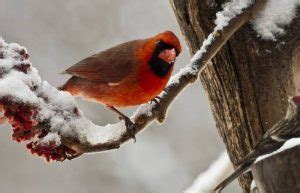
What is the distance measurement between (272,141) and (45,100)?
2.38ft

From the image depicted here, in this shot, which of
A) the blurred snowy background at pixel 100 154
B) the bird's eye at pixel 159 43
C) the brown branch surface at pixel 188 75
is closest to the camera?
the brown branch surface at pixel 188 75

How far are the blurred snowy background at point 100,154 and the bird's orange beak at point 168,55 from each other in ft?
8.74

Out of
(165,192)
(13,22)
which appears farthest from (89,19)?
(165,192)

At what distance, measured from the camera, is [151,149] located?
5441mm

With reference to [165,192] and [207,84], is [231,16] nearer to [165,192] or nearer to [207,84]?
[207,84]

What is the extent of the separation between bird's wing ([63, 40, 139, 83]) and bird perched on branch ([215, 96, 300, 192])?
841 millimetres

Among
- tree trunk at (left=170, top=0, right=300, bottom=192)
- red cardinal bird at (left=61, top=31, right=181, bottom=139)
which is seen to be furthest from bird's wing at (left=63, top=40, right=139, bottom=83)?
tree trunk at (left=170, top=0, right=300, bottom=192)

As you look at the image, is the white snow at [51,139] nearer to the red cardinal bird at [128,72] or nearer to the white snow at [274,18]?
the red cardinal bird at [128,72]

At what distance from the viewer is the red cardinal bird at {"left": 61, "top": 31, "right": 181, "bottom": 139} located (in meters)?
Result: 2.58

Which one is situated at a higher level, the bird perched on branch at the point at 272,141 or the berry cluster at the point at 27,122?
the berry cluster at the point at 27,122

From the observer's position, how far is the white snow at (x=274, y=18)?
2562 millimetres

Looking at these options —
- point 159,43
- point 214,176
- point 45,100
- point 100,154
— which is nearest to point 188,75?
point 159,43

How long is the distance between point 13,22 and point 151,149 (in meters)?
1.60

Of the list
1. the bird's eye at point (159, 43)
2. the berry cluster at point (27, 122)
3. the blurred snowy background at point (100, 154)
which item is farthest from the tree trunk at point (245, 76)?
the blurred snowy background at point (100, 154)
